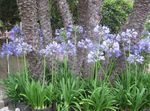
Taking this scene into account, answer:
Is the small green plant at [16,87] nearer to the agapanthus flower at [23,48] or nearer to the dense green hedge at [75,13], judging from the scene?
the agapanthus flower at [23,48]

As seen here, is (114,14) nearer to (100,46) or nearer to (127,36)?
(127,36)

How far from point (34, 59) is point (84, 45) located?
2.18 feet

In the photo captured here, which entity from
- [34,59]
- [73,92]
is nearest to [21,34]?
[34,59]

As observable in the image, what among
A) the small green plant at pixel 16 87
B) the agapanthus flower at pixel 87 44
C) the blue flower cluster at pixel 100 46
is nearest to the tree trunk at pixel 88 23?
the blue flower cluster at pixel 100 46

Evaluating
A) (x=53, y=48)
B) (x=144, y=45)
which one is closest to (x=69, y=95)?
(x=53, y=48)

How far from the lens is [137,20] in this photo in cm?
448

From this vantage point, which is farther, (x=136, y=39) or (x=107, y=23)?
(x=107, y=23)

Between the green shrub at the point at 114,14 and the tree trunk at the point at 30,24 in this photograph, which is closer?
the tree trunk at the point at 30,24

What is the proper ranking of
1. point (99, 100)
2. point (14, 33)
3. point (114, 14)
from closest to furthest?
point (99, 100), point (14, 33), point (114, 14)

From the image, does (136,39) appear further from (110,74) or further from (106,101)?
(106,101)

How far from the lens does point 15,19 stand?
407 inches

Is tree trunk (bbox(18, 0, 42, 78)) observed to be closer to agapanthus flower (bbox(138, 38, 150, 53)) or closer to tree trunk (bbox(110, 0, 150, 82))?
tree trunk (bbox(110, 0, 150, 82))

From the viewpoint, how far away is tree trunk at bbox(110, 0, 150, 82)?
14.5ft

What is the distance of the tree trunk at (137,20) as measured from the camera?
4.42 metres
